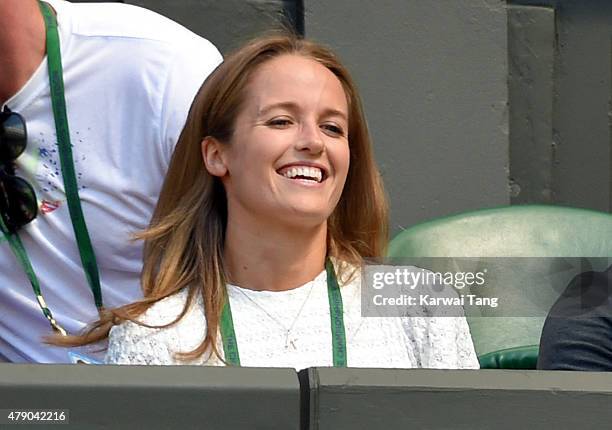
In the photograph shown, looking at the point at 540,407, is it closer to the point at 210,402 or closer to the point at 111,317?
the point at 210,402

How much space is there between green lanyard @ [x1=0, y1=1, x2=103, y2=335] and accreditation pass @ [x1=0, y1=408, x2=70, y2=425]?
101cm

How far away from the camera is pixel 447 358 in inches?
A: 100

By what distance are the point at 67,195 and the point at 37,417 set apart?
109 centimetres

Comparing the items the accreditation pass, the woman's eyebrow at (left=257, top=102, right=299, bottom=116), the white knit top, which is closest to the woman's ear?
the woman's eyebrow at (left=257, top=102, right=299, bottom=116)

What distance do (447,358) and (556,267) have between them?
590mm

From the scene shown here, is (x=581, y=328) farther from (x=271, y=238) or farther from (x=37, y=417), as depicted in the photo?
(x=37, y=417)

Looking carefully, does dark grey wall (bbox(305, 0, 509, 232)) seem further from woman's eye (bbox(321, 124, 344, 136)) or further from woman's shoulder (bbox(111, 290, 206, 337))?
woman's shoulder (bbox(111, 290, 206, 337))

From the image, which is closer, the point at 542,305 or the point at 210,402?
the point at 210,402

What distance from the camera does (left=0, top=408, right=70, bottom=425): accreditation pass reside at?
1734 millimetres

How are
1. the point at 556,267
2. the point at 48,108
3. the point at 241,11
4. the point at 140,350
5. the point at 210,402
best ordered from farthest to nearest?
the point at 241,11
the point at 556,267
the point at 48,108
the point at 140,350
the point at 210,402

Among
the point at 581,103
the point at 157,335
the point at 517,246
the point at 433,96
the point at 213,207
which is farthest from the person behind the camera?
the point at 581,103

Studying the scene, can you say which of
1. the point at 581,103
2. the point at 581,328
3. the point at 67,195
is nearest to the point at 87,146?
the point at 67,195

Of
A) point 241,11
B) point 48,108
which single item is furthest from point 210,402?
point 241,11

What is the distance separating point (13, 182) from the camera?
2.77 metres
